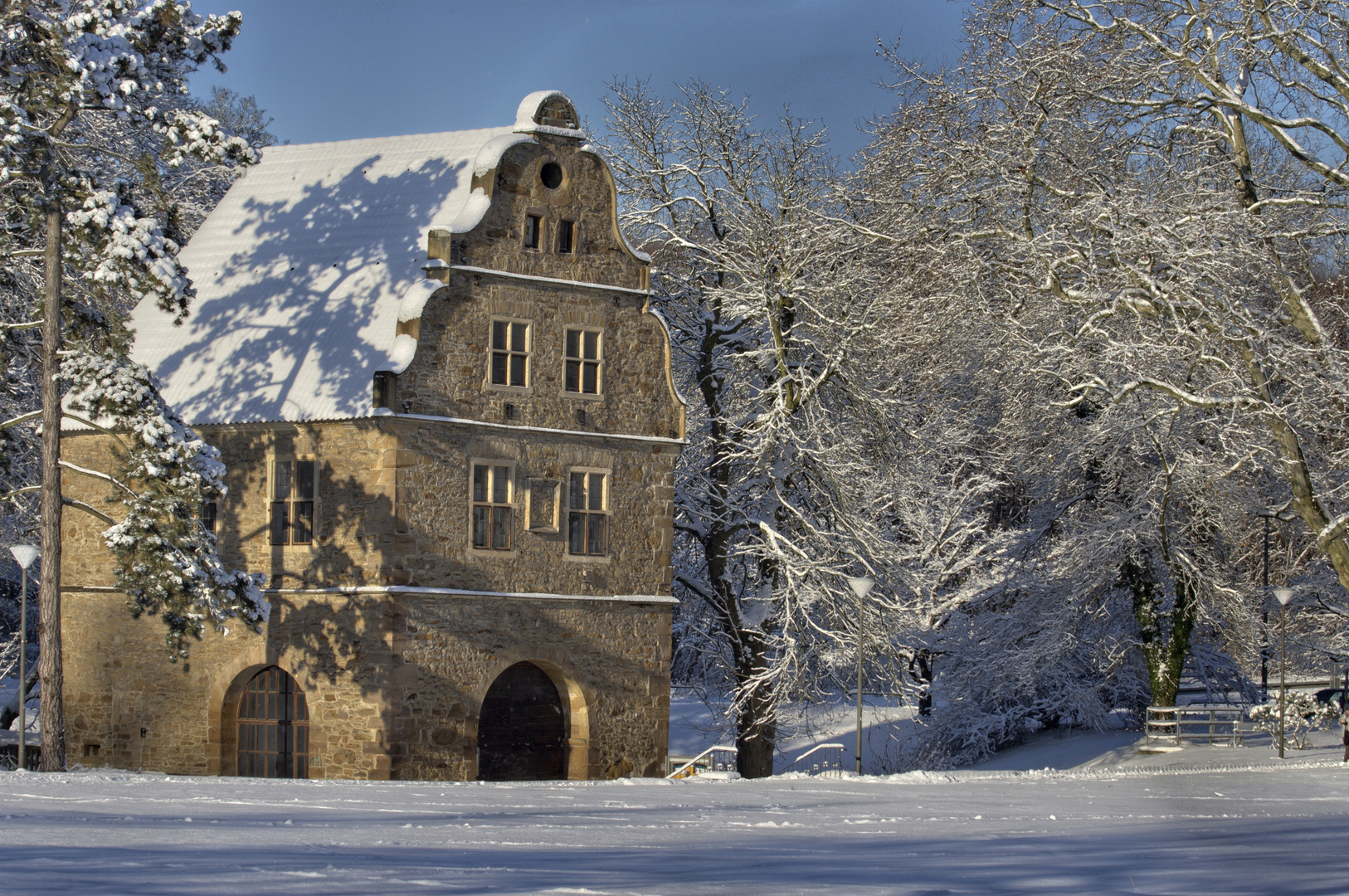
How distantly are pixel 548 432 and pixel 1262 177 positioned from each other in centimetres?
1319

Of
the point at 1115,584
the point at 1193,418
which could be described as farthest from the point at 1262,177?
the point at 1115,584

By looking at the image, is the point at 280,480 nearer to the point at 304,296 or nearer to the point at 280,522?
the point at 280,522

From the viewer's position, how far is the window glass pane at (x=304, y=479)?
27328 mm

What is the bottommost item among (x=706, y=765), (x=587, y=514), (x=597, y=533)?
(x=706, y=765)

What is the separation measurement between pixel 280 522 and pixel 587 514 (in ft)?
17.0

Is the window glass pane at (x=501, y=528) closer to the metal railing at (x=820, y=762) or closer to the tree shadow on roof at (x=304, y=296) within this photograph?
the tree shadow on roof at (x=304, y=296)

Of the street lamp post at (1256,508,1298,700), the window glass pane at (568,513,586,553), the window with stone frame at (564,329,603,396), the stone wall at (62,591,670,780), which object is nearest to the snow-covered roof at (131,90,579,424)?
the window with stone frame at (564,329,603,396)

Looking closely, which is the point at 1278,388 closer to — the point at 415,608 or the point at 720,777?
the point at 720,777

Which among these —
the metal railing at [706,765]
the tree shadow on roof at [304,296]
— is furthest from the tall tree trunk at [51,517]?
the metal railing at [706,765]

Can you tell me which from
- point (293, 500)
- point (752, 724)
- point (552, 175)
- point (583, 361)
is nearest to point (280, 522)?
point (293, 500)

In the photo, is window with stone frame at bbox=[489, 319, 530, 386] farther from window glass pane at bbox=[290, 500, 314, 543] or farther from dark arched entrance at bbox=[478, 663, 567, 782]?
dark arched entrance at bbox=[478, 663, 567, 782]

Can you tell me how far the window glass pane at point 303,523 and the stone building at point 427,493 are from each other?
0.11 m

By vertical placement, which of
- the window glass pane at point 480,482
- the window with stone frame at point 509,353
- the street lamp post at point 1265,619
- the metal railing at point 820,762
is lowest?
the metal railing at point 820,762

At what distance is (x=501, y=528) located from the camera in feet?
90.4
